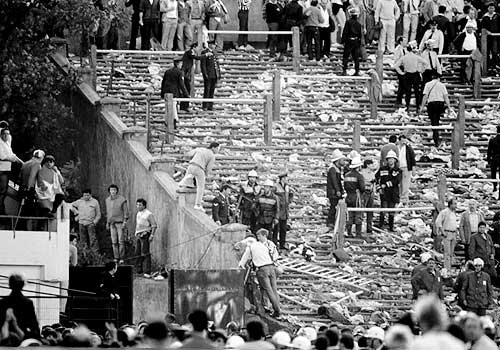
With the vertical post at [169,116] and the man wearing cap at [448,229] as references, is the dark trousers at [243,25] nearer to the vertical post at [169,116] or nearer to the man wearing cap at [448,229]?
the vertical post at [169,116]

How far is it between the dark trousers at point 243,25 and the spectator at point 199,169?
11.1 meters

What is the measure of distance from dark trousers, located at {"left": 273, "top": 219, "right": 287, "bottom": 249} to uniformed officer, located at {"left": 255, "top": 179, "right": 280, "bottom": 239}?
158 mm

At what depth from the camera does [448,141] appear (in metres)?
48.2

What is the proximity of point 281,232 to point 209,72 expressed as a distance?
7.46 m

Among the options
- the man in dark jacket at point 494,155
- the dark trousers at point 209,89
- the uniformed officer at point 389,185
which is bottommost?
the uniformed officer at point 389,185

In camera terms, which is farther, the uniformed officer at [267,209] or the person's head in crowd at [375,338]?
the uniformed officer at [267,209]

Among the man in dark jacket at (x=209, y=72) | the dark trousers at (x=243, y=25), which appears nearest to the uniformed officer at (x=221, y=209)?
the man in dark jacket at (x=209, y=72)

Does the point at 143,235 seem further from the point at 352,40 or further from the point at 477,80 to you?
the point at 477,80

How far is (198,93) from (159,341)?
2788 cm

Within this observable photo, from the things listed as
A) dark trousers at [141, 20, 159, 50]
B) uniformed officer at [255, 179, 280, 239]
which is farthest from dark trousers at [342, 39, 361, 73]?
uniformed officer at [255, 179, 280, 239]

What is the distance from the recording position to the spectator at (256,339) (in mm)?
23922

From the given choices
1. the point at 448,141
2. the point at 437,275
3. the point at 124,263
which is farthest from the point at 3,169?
the point at 448,141

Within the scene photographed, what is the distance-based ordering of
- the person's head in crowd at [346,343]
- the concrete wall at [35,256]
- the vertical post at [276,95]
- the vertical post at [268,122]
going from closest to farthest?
1. the person's head in crowd at [346,343]
2. the concrete wall at [35,256]
3. the vertical post at [268,122]
4. the vertical post at [276,95]

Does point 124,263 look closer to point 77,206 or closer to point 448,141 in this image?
point 77,206
